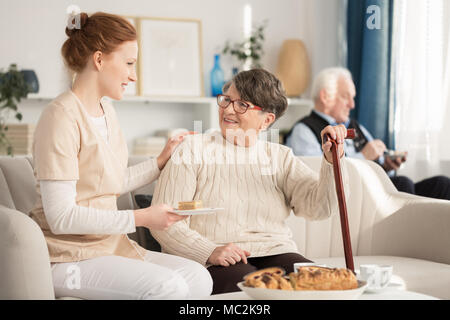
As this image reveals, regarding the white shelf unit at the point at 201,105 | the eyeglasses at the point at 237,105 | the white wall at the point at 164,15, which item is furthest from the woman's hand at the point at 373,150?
the eyeglasses at the point at 237,105

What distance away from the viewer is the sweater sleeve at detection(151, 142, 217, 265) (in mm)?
1832

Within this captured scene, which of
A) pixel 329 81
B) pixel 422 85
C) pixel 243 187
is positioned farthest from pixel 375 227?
pixel 422 85

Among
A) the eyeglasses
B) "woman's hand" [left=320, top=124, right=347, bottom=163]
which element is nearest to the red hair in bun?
the eyeglasses

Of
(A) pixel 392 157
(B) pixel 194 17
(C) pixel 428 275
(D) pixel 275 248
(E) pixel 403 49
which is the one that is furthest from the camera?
(B) pixel 194 17

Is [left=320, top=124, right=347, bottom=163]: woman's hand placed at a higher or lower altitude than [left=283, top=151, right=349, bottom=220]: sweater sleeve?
higher

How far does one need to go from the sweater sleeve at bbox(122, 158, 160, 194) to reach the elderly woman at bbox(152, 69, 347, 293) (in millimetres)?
46

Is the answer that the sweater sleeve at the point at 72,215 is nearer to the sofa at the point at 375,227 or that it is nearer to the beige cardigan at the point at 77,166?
the beige cardigan at the point at 77,166

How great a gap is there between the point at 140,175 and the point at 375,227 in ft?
3.46

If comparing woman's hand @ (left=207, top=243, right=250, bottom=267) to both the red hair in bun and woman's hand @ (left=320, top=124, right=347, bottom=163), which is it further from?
the red hair in bun

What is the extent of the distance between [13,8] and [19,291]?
3.38 meters

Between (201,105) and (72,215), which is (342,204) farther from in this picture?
(201,105)
